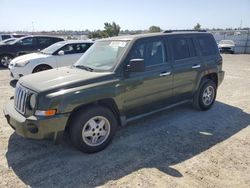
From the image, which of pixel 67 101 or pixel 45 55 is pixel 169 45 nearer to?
pixel 67 101

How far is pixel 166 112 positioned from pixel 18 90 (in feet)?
10.7

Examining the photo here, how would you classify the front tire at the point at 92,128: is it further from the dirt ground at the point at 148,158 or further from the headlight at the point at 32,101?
the headlight at the point at 32,101

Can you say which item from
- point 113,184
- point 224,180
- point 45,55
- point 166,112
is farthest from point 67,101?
point 45,55

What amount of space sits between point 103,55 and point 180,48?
1.65m

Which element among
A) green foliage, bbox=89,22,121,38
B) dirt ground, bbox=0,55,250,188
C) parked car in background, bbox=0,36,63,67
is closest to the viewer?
dirt ground, bbox=0,55,250,188

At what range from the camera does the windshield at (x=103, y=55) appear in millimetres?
4418

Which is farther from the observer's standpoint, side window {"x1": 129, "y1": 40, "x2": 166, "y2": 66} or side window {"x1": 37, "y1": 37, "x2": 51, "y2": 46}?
side window {"x1": 37, "y1": 37, "x2": 51, "y2": 46}

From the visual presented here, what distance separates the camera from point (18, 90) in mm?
4141

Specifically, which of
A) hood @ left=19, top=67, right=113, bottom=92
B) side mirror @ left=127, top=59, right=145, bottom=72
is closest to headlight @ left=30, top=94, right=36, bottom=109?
hood @ left=19, top=67, right=113, bottom=92

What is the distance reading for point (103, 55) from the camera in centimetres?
472

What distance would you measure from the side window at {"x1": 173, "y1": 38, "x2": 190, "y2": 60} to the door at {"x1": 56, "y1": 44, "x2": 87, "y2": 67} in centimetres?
509

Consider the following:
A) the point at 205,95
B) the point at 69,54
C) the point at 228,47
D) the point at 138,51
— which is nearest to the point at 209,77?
the point at 205,95

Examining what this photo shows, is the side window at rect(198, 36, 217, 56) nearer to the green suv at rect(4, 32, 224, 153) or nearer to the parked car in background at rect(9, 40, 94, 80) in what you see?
the green suv at rect(4, 32, 224, 153)

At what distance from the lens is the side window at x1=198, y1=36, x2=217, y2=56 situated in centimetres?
582
